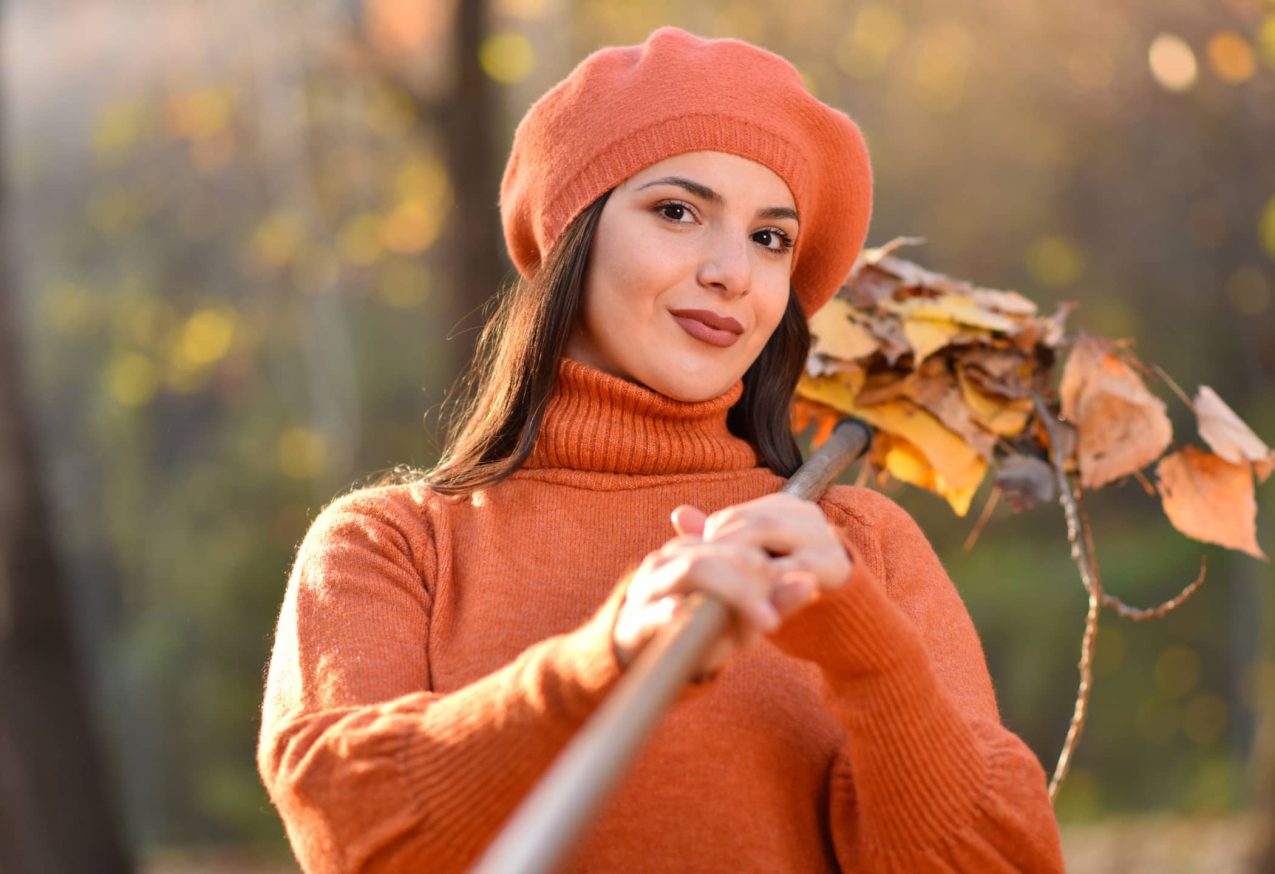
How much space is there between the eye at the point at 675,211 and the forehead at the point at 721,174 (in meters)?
0.04

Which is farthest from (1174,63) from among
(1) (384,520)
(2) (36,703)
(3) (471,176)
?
(2) (36,703)

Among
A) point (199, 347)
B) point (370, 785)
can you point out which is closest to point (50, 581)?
point (370, 785)

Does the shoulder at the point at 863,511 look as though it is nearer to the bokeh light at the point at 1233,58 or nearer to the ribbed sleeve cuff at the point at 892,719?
the ribbed sleeve cuff at the point at 892,719

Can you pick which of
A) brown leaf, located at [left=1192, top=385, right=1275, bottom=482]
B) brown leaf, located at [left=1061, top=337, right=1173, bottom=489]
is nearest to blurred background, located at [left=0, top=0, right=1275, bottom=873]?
brown leaf, located at [left=1061, top=337, right=1173, bottom=489]

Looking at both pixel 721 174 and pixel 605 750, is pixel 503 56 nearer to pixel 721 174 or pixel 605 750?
pixel 721 174

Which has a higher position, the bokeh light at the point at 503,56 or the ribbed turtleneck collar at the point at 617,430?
the ribbed turtleneck collar at the point at 617,430

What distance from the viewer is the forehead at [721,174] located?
7.36 ft

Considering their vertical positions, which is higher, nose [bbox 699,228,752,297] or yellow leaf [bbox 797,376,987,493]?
nose [bbox 699,228,752,297]

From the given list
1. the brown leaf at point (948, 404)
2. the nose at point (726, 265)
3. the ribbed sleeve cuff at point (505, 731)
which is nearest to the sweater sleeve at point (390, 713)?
the ribbed sleeve cuff at point (505, 731)

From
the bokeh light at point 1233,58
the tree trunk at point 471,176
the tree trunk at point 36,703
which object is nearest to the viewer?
the bokeh light at point 1233,58

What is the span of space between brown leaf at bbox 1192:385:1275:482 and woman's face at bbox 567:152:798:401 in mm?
765

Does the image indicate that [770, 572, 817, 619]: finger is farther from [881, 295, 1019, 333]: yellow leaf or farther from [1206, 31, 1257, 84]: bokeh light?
[1206, 31, 1257, 84]: bokeh light

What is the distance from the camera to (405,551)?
7.13 feet

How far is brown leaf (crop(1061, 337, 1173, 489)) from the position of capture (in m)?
2.61
